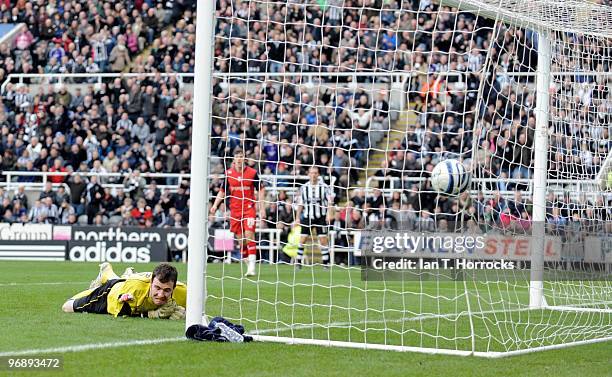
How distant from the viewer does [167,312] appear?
10.1 m

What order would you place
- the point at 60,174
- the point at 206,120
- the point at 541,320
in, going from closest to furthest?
1. the point at 206,120
2. the point at 541,320
3. the point at 60,174

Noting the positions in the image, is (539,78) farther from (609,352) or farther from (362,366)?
(362,366)

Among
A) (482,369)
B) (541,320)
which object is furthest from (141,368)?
(541,320)

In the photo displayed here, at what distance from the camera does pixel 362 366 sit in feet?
24.0

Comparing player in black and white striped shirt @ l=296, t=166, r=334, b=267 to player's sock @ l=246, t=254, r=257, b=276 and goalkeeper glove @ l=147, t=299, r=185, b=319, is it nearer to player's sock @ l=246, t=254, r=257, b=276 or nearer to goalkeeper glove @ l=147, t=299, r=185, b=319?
player's sock @ l=246, t=254, r=257, b=276

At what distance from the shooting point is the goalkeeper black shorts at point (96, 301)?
1035 cm

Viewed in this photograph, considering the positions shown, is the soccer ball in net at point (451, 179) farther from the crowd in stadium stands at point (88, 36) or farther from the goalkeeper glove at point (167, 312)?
the crowd in stadium stands at point (88, 36)

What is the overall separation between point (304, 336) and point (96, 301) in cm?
245

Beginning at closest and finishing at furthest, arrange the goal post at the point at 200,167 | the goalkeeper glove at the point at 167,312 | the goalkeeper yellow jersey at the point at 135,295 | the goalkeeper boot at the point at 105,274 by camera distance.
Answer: the goal post at the point at 200,167
the goalkeeper yellow jersey at the point at 135,295
the goalkeeper glove at the point at 167,312
the goalkeeper boot at the point at 105,274

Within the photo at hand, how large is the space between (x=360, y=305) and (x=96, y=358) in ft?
18.5

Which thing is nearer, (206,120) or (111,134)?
(206,120)

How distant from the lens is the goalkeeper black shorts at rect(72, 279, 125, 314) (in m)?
10.4

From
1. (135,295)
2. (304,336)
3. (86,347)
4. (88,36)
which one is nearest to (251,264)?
(135,295)

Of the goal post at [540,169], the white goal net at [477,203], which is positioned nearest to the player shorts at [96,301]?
the white goal net at [477,203]
